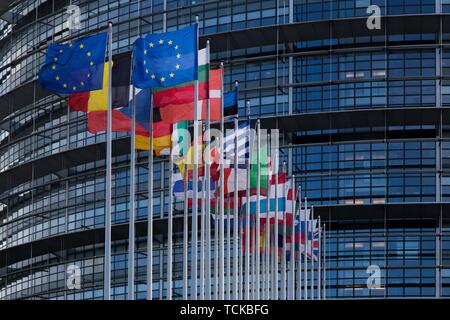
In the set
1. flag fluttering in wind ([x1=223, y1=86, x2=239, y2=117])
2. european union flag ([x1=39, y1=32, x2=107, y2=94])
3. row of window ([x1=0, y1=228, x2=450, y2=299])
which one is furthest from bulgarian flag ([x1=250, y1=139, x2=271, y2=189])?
row of window ([x1=0, y1=228, x2=450, y2=299])

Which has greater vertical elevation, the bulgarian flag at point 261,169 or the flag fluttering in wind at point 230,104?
the flag fluttering in wind at point 230,104

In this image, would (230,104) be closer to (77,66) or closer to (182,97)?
(182,97)

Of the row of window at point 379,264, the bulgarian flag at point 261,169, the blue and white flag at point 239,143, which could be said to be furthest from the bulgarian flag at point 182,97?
the row of window at point 379,264

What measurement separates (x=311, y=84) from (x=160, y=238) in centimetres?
1496

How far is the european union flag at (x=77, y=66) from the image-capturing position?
36188 millimetres

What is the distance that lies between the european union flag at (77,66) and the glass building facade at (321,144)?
47644 millimetres

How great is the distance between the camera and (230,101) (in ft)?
157

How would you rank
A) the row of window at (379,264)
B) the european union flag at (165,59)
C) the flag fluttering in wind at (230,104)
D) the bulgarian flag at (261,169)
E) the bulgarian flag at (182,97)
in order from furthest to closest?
the row of window at (379,264), the bulgarian flag at (261,169), the flag fluttering in wind at (230,104), the bulgarian flag at (182,97), the european union flag at (165,59)

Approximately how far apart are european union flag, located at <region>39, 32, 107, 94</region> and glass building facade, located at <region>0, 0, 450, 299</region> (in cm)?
4764

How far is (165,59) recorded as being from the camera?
3816cm

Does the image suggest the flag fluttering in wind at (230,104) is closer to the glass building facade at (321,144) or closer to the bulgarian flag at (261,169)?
the bulgarian flag at (261,169)

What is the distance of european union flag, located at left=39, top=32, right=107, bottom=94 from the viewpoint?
3619cm

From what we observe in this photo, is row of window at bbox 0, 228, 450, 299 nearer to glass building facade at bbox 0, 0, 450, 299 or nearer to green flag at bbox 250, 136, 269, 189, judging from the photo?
glass building facade at bbox 0, 0, 450, 299
